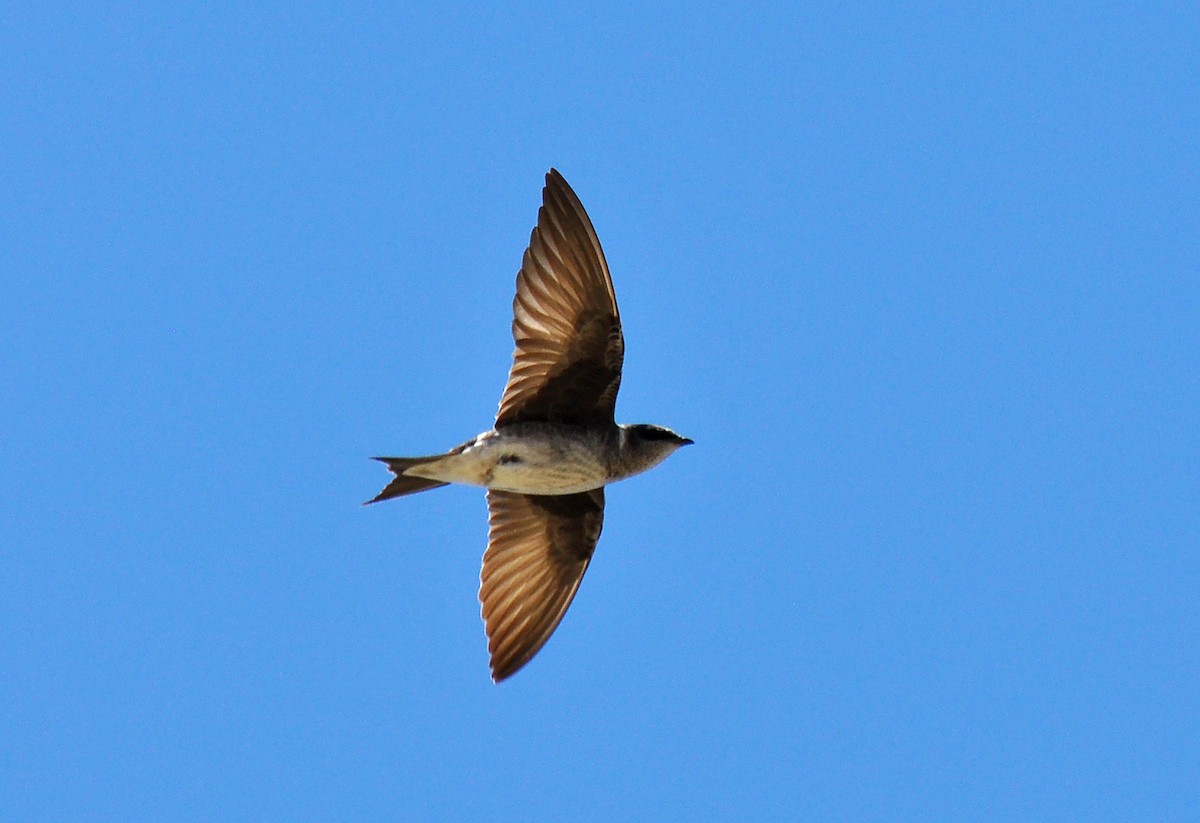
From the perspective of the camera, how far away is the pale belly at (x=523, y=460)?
8289 mm

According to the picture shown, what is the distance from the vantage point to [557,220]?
8289 millimetres

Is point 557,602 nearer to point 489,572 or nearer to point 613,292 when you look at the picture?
point 489,572

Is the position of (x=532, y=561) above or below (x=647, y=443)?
below

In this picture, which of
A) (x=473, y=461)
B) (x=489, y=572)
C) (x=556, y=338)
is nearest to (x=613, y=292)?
(x=556, y=338)

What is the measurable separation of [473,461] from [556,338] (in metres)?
0.71

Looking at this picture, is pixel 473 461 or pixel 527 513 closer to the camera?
pixel 473 461

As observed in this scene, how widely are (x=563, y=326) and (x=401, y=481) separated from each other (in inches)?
41.8

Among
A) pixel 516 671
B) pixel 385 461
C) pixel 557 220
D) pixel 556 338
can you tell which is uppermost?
pixel 557 220

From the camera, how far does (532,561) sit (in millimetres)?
9016

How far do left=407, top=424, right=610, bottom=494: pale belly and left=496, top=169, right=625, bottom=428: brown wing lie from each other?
0.14 m

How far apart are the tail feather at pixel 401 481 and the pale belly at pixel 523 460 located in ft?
0.24

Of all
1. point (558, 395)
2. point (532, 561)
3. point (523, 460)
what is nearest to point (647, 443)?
point (558, 395)

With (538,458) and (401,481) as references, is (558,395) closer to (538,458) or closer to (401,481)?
(538,458)

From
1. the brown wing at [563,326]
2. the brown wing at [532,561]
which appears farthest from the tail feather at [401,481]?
the brown wing at [532,561]
